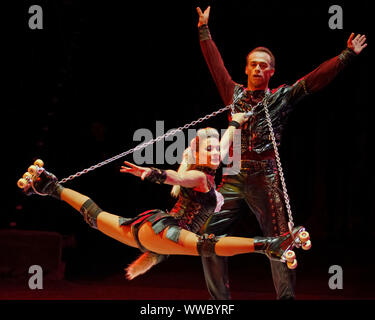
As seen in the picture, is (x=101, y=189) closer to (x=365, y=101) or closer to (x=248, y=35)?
(x=248, y=35)

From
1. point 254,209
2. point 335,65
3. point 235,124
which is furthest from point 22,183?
point 335,65

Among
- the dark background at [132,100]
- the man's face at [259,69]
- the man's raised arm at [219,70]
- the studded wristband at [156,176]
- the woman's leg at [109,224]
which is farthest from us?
the dark background at [132,100]

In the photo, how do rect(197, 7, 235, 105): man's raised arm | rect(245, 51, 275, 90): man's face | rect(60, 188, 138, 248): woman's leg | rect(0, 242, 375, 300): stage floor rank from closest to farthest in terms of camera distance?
rect(60, 188, 138, 248): woman's leg → rect(245, 51, 275, 90): man's face → rect(197, 7, 235, 105): man's raised arm → rect(0, 242, 375, 300): stage floor

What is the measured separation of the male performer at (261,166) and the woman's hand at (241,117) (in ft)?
0.18

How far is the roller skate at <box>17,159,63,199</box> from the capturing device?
3016 millimetres

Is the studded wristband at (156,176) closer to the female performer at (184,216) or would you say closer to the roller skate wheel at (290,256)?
the female performer at (184,216)

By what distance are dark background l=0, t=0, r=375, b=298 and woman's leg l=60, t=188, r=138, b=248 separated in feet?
7.04

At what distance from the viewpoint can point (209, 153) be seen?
9.64 feet

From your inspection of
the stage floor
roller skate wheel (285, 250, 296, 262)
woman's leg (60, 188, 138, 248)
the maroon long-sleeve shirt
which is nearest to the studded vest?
woman's leg (60, 188, 138, 248)

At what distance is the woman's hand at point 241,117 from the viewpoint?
10.2ft

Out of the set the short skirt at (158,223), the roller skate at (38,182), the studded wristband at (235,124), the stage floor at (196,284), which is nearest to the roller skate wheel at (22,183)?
the roller skate at (38,182)

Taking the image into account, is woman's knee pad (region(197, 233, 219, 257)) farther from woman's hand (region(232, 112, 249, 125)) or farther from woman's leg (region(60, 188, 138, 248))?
woman's hand (region(232, 112, 249, 125))
